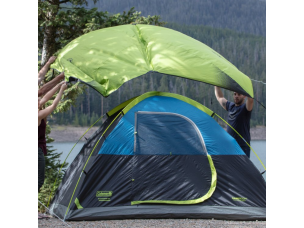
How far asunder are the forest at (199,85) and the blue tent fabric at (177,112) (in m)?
1.67

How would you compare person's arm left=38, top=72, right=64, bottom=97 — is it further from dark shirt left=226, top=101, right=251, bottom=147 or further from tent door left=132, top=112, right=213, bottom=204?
dark shirt left=226, top=101, right=251, bottom=147

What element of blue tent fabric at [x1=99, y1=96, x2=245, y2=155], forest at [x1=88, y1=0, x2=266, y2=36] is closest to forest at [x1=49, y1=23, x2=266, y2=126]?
forest at [x1=88, y1=0, x2=266, y2=36]

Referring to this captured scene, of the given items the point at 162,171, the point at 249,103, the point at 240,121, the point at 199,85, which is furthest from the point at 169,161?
the point at 199,85

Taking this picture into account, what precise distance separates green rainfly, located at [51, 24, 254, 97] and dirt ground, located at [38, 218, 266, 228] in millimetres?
1484

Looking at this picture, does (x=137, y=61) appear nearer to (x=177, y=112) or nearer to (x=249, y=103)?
(x=177, y=112)

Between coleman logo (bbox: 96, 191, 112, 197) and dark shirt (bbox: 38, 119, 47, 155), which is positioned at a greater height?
dark shirt (bbox: 38, 119, 47, 155)

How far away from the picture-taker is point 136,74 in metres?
4.38

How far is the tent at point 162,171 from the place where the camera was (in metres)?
4.48

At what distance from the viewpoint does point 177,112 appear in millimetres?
4844

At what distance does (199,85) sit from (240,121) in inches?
424

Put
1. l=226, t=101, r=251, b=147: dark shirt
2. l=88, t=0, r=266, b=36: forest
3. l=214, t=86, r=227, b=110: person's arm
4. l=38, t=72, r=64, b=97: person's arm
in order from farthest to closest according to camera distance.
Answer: l=88, t=0, r=266, b=36: forest, l=214, t=86, r=227, b=110: person's arm, l=226, t=101, r=251, b=147: dark shirt, l=38, t=72, r=64, b=97: person's arm

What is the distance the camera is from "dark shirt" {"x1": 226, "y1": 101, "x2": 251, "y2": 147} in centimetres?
507
